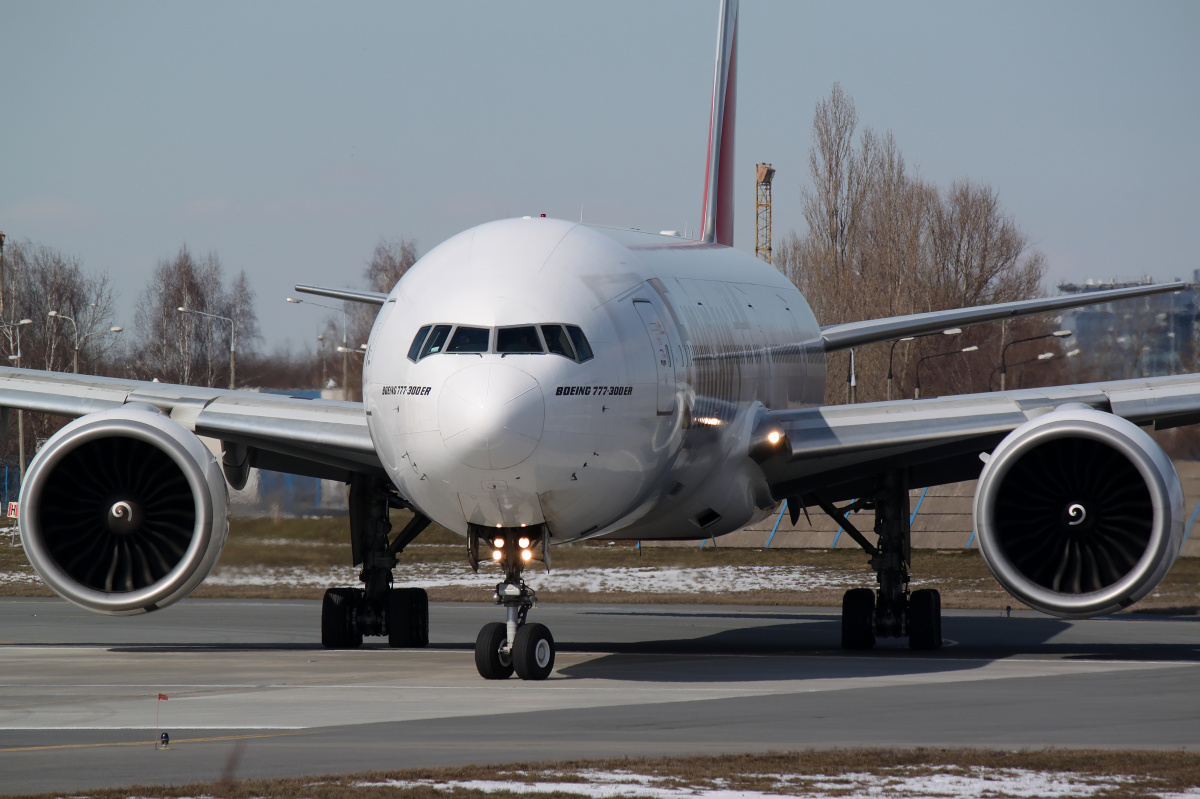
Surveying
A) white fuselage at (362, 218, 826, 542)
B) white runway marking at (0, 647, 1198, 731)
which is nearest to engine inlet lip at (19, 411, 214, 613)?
white runway marking at (0, 647, 1198, 731)

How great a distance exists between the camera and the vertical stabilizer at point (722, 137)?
2294 cm

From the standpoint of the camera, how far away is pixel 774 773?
846cm

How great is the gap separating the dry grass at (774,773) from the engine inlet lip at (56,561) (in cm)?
603

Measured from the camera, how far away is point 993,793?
7887 mm

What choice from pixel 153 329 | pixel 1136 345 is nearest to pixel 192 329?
pixel 153 329

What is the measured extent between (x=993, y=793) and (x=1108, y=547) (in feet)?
21.1

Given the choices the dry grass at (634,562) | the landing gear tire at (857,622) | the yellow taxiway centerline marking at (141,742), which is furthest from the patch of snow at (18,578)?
the yellow taxiway centerline marking at (141,742)

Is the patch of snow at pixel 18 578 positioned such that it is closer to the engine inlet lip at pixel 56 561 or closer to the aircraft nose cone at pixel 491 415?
the engine inlet lip at pixel 56 561

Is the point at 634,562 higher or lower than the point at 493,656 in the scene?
lower

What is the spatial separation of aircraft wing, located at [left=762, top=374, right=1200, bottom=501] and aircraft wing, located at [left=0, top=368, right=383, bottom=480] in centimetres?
405

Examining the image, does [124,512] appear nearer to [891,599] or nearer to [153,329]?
[891,599]

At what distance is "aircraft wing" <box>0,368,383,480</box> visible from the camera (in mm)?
15031

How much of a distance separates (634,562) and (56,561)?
52.9ft

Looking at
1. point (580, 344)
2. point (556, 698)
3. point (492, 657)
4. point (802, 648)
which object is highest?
point (580, 344)
